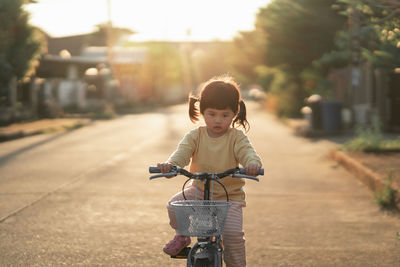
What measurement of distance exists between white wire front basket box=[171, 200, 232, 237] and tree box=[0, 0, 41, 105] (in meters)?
18.2

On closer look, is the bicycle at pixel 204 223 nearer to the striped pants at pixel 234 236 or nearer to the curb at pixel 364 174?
the striped pants at pixel 234 236

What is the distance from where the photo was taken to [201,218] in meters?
3.53

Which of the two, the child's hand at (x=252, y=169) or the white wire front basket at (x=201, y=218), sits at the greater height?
the child's hand at (x=252, y=169)

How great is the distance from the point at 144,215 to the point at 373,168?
4.38 metres

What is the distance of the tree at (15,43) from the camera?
20.8 m

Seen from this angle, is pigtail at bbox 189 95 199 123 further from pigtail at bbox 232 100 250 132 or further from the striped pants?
the striped pants

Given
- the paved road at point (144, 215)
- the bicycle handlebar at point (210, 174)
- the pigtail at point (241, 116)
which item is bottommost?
the paved road at point (144, 215)

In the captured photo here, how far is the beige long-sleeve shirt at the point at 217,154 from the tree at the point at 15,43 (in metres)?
17.4

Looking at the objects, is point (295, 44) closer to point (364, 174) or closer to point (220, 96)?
point (364, 174)

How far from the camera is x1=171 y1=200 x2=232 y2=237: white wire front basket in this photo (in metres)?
3.49

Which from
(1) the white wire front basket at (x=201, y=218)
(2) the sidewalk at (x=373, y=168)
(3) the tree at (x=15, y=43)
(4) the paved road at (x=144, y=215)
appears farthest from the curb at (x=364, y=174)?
(3) the tree at (x=15, y=43)

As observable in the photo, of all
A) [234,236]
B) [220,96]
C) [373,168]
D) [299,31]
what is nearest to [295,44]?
[299,31]

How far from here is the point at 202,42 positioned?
604 feet

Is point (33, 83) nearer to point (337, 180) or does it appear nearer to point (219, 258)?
point (337, 180)
